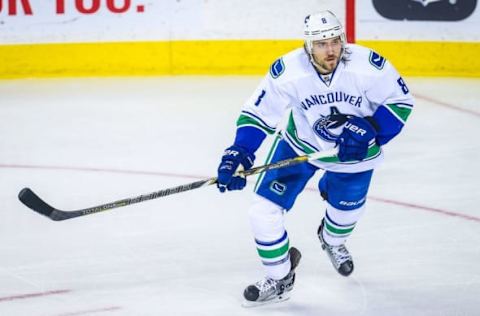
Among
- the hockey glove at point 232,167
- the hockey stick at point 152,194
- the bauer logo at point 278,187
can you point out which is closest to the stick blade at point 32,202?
the hockey stick at point 152,194

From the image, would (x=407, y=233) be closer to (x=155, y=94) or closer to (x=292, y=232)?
(x=292, y=232)

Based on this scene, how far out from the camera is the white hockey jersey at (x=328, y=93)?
3793mm

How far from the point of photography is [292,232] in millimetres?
4789

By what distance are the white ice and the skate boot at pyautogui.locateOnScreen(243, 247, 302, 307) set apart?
4cm

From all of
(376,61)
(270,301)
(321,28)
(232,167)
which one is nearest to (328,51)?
(321,28)

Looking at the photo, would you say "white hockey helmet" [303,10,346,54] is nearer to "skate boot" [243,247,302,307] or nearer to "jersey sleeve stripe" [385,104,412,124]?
"jersey sleeve stripe" [385,104,412,124]

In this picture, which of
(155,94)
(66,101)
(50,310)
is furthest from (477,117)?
(50,310)

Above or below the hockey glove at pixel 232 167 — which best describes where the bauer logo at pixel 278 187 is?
below

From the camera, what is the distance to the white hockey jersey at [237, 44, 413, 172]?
12.4 feet

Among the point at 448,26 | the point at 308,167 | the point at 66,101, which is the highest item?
the point at 308,167

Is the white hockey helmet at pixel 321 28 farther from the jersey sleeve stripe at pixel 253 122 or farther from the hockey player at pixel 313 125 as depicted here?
the jersey sleeve stripe at pixel 253 122

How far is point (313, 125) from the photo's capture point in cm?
392

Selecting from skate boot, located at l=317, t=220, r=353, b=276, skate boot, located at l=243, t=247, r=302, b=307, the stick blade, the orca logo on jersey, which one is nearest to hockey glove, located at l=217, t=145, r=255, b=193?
the orca logo on jersey

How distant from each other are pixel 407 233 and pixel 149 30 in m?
3.49
